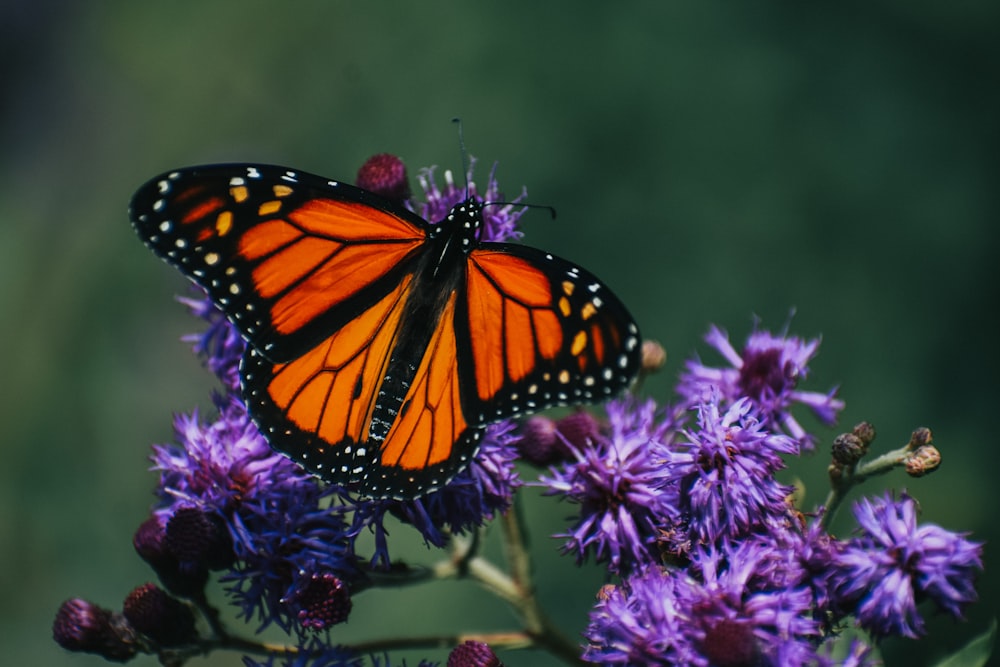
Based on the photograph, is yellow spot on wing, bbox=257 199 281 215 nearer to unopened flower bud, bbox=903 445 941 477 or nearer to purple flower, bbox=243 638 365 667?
purple flower, bbox=243 638 365 667

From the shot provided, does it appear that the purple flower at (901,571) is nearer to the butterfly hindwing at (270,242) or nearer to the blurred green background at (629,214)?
the blurred green background at (629,214)

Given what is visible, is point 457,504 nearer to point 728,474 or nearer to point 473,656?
point 473,656

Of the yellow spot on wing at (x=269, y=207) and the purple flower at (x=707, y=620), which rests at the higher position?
the yellow spot on wing at (x=269, y=207)

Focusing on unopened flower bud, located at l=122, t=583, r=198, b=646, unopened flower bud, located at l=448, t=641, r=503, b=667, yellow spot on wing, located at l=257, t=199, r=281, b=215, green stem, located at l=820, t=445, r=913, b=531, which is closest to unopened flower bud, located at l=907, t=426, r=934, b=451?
green stem, located at l=820, t=445, r=913, b=531

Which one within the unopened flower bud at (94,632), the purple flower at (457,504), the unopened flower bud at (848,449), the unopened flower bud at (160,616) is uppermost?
the unopened flower bud at (848,449)

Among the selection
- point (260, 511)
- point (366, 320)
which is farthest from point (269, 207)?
point (260, 511)

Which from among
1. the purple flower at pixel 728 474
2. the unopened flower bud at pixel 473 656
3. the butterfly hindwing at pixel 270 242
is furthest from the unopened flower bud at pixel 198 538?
the purple flower at pixel 728 474
